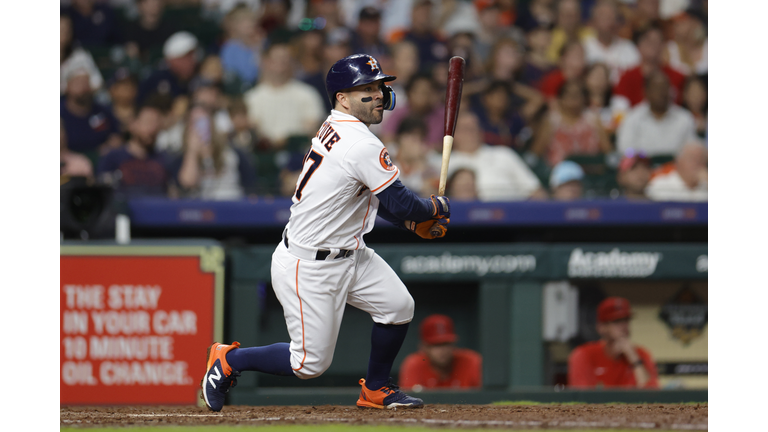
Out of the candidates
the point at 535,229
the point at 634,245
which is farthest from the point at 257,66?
the point at 634,245

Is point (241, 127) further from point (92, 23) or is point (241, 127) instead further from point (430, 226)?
point (430, 226)

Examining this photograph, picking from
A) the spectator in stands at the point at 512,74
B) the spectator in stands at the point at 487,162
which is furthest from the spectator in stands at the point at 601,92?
the spectator in stands at the point at 487,162

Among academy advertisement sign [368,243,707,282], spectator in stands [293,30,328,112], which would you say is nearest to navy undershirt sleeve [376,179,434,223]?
academy advertisement sign [368,243,707,282]

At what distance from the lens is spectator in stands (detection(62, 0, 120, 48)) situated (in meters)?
8.18

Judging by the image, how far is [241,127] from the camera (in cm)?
677

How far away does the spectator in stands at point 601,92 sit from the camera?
24.6ft

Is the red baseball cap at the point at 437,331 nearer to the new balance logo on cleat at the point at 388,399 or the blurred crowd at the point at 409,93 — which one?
the blurred crowd at the point at 409,93

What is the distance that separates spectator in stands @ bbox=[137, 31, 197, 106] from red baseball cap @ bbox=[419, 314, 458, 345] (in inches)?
133

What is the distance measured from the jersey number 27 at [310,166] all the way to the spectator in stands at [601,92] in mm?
4589

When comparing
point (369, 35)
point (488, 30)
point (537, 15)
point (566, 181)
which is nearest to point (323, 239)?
point (566, 181)

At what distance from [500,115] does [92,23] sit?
13.9 feet

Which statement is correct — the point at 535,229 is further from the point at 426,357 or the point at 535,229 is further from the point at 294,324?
the point at 294,324

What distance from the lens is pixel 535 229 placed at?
5.38 m

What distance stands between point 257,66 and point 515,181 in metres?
3.10
